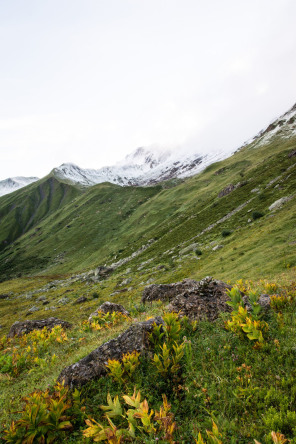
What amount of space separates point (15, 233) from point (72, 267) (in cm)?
13351

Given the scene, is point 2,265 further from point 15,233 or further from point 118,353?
point 118,353

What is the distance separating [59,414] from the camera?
5008 mm

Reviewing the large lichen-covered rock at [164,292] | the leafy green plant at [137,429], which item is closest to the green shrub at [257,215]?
the large lichen-covered rock at [164,292]

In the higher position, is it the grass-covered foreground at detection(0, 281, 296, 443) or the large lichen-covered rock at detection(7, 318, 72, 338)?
the grass-covered foreground at detection(0, 281, 296, 443)

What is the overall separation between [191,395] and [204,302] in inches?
169

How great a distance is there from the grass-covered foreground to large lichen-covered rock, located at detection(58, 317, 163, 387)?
29cm

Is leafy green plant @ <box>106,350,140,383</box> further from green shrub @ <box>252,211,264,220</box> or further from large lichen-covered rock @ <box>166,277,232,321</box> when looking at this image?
green shrub @ <box>252,211,264,220</box>

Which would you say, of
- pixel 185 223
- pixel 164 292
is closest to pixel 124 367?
pixel 164 292

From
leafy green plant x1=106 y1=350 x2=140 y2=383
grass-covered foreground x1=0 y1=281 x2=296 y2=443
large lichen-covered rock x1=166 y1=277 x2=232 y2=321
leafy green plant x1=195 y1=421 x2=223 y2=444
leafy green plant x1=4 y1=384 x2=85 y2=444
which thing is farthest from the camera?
large lichen-covered rock x1=166 y1=277 x2=232 y2=321

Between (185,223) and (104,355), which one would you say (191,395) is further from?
(185,223)

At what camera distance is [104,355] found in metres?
6.93

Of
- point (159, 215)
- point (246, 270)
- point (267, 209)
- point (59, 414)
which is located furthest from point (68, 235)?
point (59, 414)

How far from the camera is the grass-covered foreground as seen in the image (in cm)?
419

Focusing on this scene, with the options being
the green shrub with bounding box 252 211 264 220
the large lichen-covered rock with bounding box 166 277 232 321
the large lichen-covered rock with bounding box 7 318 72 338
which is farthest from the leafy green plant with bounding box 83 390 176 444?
the green shrub with bounding box 252 211 264 220
